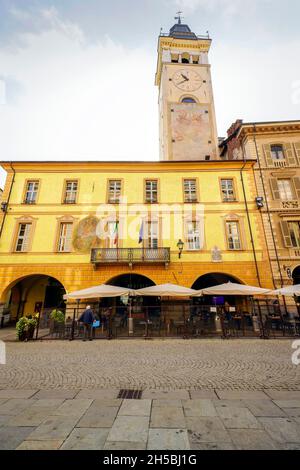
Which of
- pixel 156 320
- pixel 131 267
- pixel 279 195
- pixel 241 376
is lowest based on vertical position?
pixel 241 376

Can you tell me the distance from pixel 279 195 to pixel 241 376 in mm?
15858

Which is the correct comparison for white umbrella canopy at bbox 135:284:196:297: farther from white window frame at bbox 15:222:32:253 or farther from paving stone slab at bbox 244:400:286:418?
white window frame at bbox 15:222:32:253

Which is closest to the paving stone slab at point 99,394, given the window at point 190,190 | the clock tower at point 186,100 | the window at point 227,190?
the window at point 190,190

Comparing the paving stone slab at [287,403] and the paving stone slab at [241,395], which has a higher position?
the paving stone slab at [287,403]

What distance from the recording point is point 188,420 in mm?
3400

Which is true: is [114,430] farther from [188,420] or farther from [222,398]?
[222,398]

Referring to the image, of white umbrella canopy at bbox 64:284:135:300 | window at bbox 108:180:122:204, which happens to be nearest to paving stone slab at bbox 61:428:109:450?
white umbrella canopy at bbox 64:284:135:300

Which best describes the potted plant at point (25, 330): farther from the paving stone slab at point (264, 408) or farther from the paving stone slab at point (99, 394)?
the paving stone slab at point (264, 408)

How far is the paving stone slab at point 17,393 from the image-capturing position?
4457mm

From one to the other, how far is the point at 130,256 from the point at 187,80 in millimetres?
24991

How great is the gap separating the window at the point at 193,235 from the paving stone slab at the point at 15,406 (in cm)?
1342

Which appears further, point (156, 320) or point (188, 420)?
point (156, 320)

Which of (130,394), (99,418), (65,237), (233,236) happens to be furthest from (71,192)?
(99,418)
